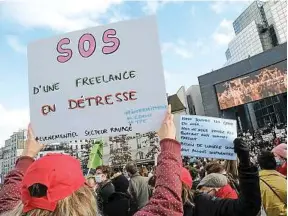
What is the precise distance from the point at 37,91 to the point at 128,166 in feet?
14.3

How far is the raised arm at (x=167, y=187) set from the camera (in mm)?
1509

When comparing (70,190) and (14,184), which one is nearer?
(70,190)

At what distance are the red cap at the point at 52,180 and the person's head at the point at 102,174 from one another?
5.96 meters

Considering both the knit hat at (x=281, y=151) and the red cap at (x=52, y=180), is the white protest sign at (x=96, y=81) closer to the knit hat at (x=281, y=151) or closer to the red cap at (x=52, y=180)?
the red cap at (x=52, y=180)

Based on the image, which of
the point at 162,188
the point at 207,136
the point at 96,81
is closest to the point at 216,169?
the point at 207,136

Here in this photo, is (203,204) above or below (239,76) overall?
below

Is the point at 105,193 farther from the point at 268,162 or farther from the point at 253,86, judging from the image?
the point at 253,86

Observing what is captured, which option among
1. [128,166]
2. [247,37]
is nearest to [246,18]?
[247,37]

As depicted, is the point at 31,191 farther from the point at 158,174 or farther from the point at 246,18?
the point at 246,18

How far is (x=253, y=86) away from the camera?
44.5 meters

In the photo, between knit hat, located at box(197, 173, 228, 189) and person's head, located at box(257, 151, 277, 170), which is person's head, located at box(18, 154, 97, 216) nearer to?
knit hat, located at box(197, 173, 228, 189)

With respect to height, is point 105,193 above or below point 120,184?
below

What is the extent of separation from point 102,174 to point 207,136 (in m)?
4.88

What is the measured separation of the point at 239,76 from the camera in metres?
47.5
